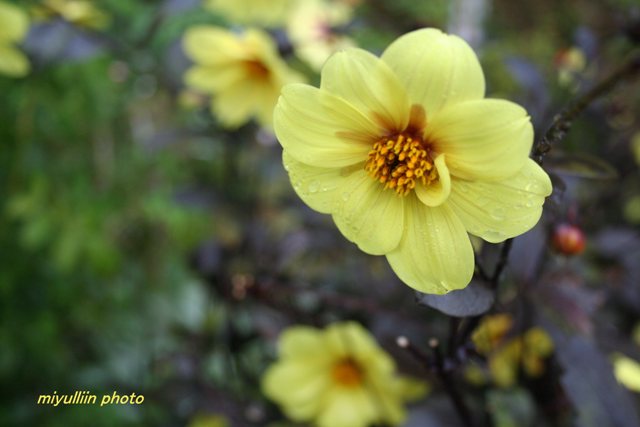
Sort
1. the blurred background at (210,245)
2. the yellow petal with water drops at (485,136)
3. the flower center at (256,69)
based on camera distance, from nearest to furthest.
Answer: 1. the yellow petal with water drops at (485,136)
2. the blurred background at (210,245)
3. the flower center at (256,69)

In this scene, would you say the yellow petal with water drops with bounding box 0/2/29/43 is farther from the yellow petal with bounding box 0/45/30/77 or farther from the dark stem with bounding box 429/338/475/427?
the dark stem with bounding box 429/338/475/427

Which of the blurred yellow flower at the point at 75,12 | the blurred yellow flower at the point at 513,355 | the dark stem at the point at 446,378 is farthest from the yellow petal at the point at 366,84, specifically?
the blurred yellow flower at the point at 75,12

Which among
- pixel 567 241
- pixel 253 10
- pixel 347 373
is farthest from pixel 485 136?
pixel 253 10

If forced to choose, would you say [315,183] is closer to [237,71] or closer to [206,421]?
[237,71]

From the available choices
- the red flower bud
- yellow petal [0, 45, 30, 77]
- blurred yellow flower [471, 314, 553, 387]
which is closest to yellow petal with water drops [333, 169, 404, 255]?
the red flower bud

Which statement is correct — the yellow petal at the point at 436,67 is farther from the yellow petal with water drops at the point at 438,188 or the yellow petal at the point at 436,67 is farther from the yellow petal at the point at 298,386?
the yellow petal at the point at 298,386

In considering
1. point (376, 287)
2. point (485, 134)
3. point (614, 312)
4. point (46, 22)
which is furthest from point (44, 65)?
point (614, 312)
